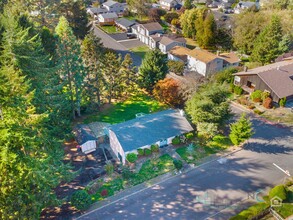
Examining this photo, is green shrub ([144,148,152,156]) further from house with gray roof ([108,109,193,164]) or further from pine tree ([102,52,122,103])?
pine tree ([102,52,122,103])

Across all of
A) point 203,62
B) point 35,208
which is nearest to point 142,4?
point 203,62

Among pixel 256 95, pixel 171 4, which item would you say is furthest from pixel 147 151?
pixel 171 4

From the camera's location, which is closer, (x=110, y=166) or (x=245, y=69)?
(x=110, y=166)

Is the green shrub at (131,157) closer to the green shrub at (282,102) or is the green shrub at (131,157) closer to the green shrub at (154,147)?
the green shrub at (154,147)

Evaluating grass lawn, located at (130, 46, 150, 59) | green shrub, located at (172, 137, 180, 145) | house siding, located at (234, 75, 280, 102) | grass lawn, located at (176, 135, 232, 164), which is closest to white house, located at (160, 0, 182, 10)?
grass lawn, located at (130, 46, 150, 59)

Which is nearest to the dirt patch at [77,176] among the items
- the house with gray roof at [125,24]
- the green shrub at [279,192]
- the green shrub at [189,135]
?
the green shrub at [189,135]

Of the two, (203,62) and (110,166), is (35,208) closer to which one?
(110,166)
